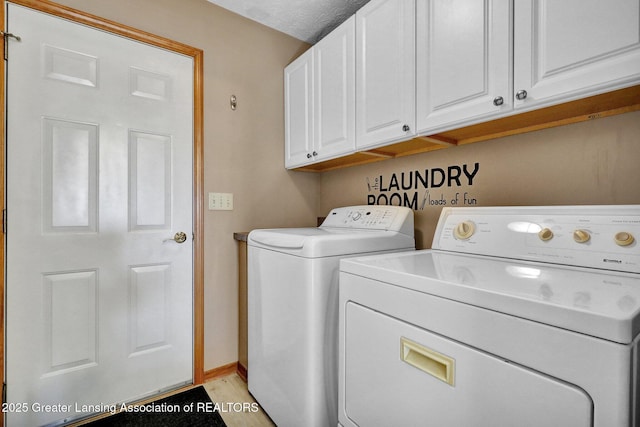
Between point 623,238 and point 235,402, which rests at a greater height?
point 623,238

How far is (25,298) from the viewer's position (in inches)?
56.3

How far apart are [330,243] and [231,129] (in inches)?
47.3

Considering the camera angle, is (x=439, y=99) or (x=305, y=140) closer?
(x=439, y=99)

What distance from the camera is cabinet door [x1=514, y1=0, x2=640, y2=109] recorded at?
2.72ft

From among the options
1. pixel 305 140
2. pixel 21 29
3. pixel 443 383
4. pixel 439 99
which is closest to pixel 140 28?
pixel 21 29

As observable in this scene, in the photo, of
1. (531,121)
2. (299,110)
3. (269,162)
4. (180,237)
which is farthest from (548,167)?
(180,237)

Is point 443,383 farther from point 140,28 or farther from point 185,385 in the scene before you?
point 140,28

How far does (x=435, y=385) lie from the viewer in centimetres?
80

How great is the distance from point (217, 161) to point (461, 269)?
1580mm

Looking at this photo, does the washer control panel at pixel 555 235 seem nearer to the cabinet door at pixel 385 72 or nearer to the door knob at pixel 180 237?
the cabinet door at pixel 385 72

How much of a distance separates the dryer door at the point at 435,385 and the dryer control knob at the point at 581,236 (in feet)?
1.80

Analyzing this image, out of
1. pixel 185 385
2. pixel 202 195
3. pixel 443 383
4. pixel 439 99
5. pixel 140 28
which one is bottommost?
pixel 185 385

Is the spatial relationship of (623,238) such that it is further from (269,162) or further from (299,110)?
(269,162)

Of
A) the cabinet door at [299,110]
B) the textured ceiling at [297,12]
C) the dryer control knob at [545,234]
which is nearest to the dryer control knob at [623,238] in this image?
the dryer control knob at [545,234]
